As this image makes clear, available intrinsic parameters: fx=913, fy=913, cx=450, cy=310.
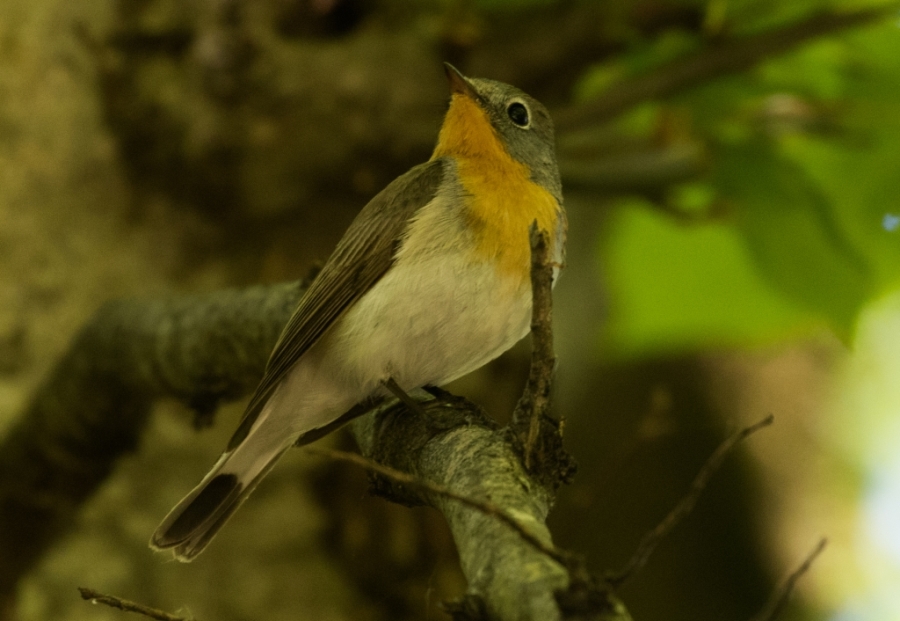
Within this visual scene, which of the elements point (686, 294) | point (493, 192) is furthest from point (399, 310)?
point (686, 294)

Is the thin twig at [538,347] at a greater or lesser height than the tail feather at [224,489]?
greater

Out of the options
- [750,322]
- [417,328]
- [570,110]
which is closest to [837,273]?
[750,322]

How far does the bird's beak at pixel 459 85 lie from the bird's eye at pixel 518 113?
0.43 feet

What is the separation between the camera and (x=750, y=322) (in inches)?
131

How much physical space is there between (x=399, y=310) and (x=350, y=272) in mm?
208

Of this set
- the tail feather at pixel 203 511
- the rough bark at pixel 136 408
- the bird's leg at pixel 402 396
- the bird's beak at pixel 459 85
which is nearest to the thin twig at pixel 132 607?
the rough bark at pixel 136 408

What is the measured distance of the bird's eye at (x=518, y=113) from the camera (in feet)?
8.97

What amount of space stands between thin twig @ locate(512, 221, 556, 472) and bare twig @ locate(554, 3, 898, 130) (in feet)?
5.86

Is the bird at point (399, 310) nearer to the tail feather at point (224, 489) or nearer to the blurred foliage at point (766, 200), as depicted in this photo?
the tail feather at point (224, 489)

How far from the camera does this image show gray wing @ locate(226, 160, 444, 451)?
2199 millimetres

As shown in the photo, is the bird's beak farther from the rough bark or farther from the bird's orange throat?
the rough bark

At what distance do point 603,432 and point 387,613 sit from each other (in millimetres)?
1499

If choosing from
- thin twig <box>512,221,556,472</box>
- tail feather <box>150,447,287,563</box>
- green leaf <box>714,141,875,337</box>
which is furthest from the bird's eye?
thin twig <box>512,221,556,472</box>

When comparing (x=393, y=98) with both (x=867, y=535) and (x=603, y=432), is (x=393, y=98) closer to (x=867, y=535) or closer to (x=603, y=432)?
(x=603, y=432)
